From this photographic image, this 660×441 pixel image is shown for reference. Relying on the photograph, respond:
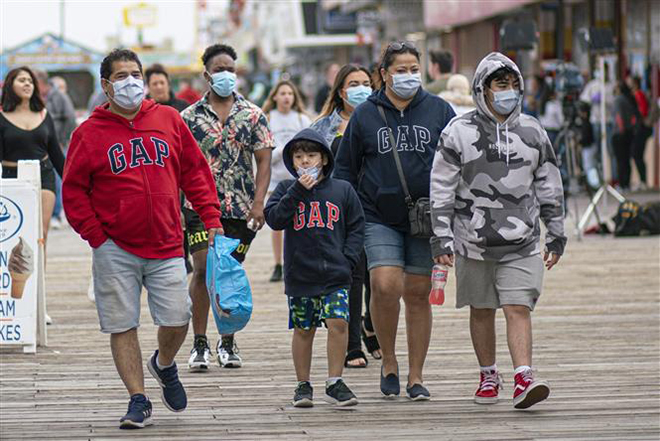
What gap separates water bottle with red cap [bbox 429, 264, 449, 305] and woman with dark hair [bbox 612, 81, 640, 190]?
688 inches

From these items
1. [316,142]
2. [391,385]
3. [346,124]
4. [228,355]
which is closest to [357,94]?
[346,124]

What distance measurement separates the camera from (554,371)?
31.1 ft

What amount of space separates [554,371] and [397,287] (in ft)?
5.37

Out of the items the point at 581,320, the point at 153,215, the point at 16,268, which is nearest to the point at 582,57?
the point at 581,320

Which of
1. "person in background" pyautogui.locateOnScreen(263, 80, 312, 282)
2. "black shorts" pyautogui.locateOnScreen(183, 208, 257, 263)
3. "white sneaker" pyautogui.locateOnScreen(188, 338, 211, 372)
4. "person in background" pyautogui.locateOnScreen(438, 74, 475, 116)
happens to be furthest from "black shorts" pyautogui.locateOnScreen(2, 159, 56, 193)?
"person in background" pyautogui.locateOnScreen(438, 74, 475, 116)

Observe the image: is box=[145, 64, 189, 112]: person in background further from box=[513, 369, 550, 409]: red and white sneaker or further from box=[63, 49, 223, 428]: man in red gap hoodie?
box=[513, 369, 550, 409]: red and white sneaker

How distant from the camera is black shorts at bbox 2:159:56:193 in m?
12.3

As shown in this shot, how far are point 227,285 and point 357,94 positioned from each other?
88.6 inches

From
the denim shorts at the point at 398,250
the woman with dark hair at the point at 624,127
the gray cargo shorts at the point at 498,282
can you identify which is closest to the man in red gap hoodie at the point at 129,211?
the denim shorts at the point at 398,250

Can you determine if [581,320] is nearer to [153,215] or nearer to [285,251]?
[285,251]

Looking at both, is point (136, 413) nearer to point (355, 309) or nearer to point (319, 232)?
point (319, 232)

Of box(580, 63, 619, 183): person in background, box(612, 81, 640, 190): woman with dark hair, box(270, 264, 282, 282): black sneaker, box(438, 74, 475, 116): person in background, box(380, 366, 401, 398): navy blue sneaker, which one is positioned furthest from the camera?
box(580, 63, 619, 183): person in background

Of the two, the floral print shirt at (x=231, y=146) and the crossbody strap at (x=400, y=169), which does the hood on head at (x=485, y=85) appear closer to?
the crossbody strap at (x=400, y=169)

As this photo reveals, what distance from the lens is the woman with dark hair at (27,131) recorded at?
12.3 metres
